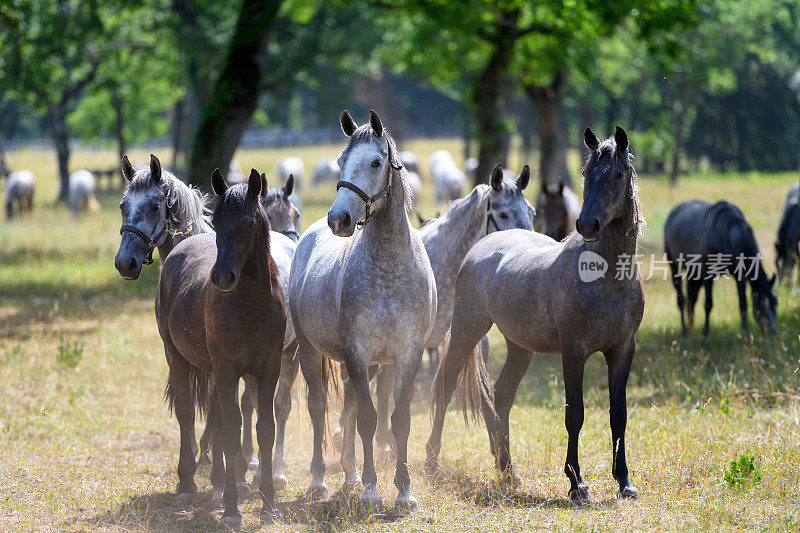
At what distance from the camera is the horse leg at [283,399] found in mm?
6824

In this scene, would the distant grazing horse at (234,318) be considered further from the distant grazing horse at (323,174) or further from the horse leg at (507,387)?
the distant grazing horse at (323,174)

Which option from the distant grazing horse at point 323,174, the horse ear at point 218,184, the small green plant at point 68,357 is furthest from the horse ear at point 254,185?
the distant grazing horse at point 323,174

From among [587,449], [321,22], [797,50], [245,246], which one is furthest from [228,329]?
[321,22]

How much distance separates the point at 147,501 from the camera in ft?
19.7

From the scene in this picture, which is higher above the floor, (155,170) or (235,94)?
(235,94)

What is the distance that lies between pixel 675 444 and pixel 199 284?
3850 millimetres

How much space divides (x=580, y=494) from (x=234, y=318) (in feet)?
8.43

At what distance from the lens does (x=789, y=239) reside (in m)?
13.7

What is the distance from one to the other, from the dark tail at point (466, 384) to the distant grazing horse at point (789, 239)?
332 inches

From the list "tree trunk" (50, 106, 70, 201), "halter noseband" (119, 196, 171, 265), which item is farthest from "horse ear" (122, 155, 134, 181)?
"tree trunk" (50, 106, 70, 201)

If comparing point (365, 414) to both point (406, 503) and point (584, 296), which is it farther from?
point (584, 296)

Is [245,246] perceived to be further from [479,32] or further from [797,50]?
[797,50]

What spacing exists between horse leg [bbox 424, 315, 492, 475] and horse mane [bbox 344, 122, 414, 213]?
1.32 meters

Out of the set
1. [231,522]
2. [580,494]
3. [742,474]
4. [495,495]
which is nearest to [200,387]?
[231,522]
